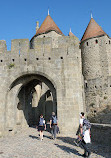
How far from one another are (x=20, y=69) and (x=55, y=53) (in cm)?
207

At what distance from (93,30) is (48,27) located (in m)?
6.18

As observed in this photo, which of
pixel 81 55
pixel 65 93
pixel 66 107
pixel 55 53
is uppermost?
pixel 81 55

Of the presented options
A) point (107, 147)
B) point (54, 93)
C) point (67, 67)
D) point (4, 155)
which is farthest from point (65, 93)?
point (4, 155)

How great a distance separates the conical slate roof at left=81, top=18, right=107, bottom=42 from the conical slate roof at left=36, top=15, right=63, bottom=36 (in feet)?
12.4

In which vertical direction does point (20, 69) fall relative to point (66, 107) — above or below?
above

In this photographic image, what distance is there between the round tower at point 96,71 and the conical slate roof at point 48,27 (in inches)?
166

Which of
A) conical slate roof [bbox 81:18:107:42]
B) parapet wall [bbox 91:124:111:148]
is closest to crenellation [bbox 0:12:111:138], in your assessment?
parapet wall [bbox 91:124:111:148]

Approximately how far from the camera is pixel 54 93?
7.37 metres

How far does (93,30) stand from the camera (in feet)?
61.5

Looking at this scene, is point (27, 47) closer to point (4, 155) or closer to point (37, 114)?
point (4, 155)

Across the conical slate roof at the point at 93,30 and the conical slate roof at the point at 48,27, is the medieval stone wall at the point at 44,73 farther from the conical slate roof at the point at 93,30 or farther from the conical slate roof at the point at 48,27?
the conical slate roof at the point at 48,27

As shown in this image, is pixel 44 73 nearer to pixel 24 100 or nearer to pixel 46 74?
pixel 46 74

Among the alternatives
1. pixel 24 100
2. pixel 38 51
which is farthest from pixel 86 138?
pixel 24 100

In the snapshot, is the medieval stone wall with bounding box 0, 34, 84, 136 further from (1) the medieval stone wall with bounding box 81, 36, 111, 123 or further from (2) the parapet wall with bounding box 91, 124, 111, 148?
(1) the medieval stone wall with bounding box 81, 36, 111, 123
